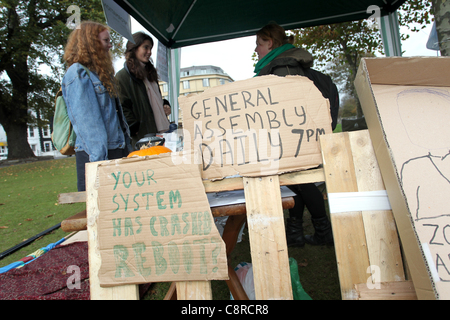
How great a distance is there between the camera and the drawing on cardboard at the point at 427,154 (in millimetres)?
954

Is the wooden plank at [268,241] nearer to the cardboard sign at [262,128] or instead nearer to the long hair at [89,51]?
the cardboard sign at [262,128]

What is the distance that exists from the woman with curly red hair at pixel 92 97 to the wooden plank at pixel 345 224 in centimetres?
141

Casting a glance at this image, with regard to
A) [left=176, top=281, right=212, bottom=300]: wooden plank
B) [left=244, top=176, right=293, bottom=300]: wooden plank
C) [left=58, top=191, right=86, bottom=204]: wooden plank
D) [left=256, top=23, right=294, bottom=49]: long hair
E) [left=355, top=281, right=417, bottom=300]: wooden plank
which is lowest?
[left=355, top=281, right=417, bottom=300]: wooden plank

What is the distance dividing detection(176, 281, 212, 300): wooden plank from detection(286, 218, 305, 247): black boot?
1491mm

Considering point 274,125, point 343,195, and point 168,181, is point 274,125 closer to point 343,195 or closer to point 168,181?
point 343,195

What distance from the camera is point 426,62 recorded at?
3.67ft

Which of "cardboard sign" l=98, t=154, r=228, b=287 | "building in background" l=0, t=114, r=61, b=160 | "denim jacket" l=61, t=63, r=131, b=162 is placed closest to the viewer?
"cardboard sign" l=98, t=154, r=228, b=287

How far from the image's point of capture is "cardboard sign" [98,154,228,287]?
3.63 ft

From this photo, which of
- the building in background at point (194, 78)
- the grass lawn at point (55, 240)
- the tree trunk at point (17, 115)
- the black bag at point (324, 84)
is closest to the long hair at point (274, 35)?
the black bag at point (324, 84)

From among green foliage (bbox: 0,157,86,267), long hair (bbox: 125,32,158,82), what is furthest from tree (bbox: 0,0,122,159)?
long hair (bbox: 125,32,158,82)

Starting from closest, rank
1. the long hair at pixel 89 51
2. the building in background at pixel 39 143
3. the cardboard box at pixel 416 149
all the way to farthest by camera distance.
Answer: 1. the cardboard box at pixel 416 149
2. the long hair at pixel 89 51
3. the building in background at pixel 39 143

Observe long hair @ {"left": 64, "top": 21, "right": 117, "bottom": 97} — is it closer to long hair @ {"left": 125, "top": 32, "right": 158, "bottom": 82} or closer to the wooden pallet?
long hair @ {"left": 125, "top": 32, "right": 158, "bottom": 82}
